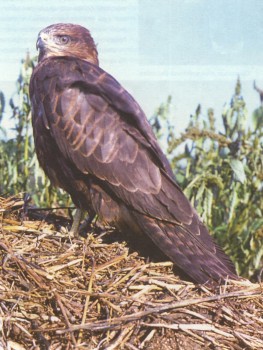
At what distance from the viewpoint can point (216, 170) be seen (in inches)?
268

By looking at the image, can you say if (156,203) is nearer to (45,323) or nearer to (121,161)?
(121,161)

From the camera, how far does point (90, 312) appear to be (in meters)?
3.55

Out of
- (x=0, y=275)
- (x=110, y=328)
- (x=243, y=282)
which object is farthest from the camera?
(x=243, y=282)

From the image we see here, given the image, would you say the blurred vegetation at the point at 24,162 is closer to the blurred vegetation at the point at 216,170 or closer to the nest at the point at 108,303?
the blurred vegetation at the point at 216,170

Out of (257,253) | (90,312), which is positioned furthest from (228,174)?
(90,312)

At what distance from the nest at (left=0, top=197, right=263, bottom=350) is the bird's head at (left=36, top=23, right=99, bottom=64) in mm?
1571

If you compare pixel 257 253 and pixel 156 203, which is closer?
pixel 156 203

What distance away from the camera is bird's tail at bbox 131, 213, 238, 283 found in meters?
4.12

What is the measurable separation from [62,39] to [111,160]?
4.02 ft

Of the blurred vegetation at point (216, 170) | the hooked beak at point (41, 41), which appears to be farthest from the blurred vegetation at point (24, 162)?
the hooked beak at point (41, 41)

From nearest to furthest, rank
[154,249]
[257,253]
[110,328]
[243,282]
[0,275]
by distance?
[110,328], [0,275], [243,282], [154,249], [257,253]

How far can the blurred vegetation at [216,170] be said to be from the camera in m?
6.64

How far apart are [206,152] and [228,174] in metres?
0.36

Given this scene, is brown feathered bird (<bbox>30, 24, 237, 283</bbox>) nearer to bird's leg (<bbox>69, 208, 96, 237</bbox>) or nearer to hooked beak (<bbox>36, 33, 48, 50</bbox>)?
bird's leg (<bbox>69, 208, 96, 237</bbox>)
